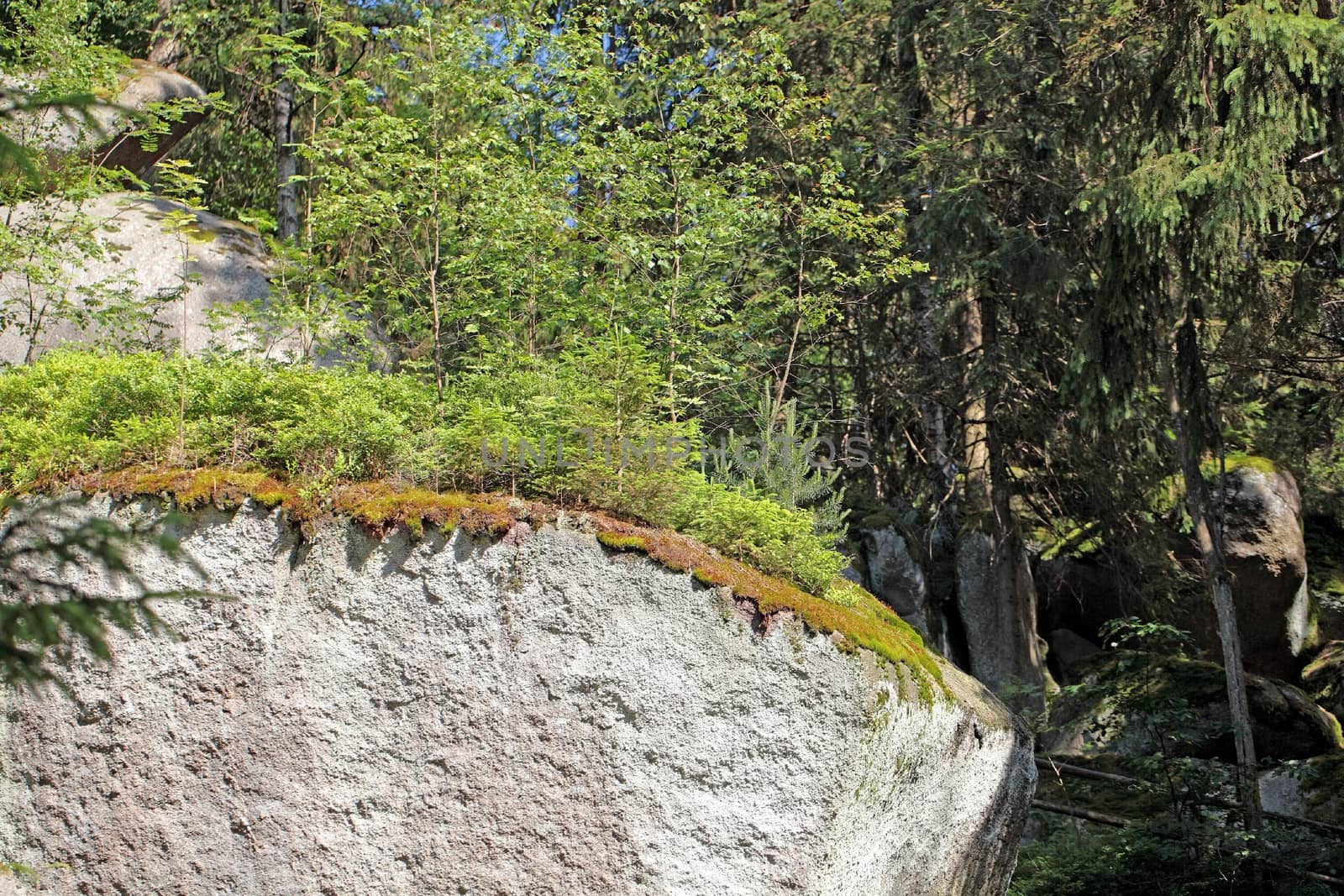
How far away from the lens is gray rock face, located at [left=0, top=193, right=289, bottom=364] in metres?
9.03

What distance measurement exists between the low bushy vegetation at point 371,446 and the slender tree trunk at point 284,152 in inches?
226

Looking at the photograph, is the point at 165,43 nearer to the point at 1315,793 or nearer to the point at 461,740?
the point at 461,740

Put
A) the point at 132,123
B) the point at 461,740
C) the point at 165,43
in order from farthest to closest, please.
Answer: the point at 165,43
the point at 132,123
the point at 461,740

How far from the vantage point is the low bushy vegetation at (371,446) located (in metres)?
6.56

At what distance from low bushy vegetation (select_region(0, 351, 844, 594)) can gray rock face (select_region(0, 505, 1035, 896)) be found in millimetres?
538

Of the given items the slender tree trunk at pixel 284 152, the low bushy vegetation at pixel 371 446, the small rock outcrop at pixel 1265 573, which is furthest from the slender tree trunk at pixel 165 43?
the small rock outcrop at pixel 1265 573

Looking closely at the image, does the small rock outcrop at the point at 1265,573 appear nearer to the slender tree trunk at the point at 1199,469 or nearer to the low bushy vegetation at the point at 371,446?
the slender tree trunk at the point at 1199,469

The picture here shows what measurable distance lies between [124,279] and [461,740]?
231 inches

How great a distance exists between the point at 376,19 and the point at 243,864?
11284 mm

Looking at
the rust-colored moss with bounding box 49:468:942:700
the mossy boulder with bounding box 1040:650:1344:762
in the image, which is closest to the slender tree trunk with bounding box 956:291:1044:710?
the mossy boulder with bounding box 1040:650:1344:762

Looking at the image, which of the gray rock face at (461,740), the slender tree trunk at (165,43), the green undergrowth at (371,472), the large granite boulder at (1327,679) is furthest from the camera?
the slender tree trunk at (165,43)

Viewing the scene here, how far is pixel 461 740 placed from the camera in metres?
6.02

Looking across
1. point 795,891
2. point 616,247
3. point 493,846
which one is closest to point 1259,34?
point 616,247

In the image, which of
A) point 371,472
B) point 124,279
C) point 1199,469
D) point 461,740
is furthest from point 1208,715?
point 124,279
